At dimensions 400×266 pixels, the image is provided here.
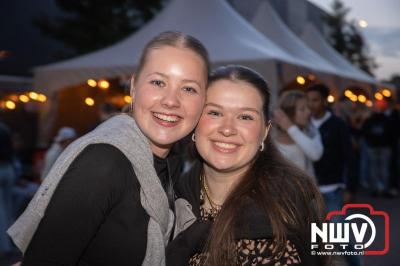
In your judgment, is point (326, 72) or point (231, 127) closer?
point (231, 127)

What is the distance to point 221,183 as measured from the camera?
2266 mm

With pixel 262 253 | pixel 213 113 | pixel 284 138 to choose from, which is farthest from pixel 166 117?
pixel 284 138

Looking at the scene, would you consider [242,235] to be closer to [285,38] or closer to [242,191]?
[242,191]

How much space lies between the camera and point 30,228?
163cm

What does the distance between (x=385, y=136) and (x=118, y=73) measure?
6.01 metres

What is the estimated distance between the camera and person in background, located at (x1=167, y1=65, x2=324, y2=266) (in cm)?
186

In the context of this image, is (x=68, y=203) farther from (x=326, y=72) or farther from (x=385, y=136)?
(x=385, y=136)

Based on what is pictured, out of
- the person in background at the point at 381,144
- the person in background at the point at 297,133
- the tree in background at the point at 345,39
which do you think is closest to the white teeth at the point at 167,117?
the person in background at the point at 297,133

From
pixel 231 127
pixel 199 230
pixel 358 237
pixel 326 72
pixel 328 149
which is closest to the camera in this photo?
pixel 199 230

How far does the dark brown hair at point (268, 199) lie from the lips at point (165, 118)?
0.31 meters

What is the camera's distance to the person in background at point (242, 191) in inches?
73.1

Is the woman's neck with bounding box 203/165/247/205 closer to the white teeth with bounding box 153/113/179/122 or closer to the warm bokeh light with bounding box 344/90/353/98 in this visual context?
the white teeth with bounding box 153/113/179/122

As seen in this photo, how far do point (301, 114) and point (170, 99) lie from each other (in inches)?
101

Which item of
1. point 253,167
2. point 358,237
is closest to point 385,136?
point 358,237
